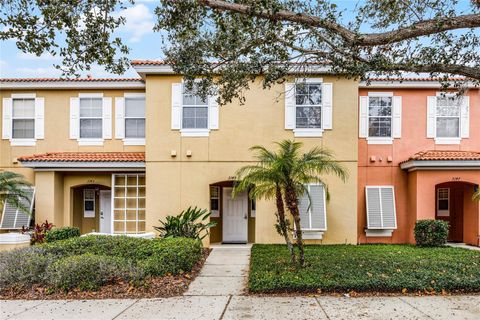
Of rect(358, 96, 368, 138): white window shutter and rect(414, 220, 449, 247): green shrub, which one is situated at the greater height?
rect(358, 96, 368, 138): white window shutter

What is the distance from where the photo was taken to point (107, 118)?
1577cm

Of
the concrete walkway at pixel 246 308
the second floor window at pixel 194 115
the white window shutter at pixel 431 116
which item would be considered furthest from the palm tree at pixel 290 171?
the white window shutter at pixel 431 116

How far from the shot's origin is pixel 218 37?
9.66 meters

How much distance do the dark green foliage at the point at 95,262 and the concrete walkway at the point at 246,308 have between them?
0.70 m

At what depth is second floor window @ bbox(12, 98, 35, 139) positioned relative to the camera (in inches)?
629

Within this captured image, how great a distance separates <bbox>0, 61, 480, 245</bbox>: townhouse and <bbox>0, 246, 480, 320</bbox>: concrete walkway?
21.1 ft

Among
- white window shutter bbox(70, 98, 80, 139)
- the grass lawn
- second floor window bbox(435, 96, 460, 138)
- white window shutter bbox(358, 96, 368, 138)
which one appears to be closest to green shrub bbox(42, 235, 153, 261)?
the grass lawn

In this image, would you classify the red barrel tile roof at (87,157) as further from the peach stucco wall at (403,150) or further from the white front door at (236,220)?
the peach stucco wall at (403,150)

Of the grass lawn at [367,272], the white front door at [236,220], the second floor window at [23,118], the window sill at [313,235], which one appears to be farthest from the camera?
the second floor window at [23,118]

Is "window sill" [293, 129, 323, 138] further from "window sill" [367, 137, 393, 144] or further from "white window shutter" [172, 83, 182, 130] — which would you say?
"white window shutter" [172, 83, 182, 130]

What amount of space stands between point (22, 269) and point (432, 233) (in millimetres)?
12345

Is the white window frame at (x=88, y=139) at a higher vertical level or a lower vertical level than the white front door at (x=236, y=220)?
higher

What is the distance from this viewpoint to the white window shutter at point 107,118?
Result: 15758mm

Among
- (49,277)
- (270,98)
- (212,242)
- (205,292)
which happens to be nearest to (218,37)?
(270,98)
